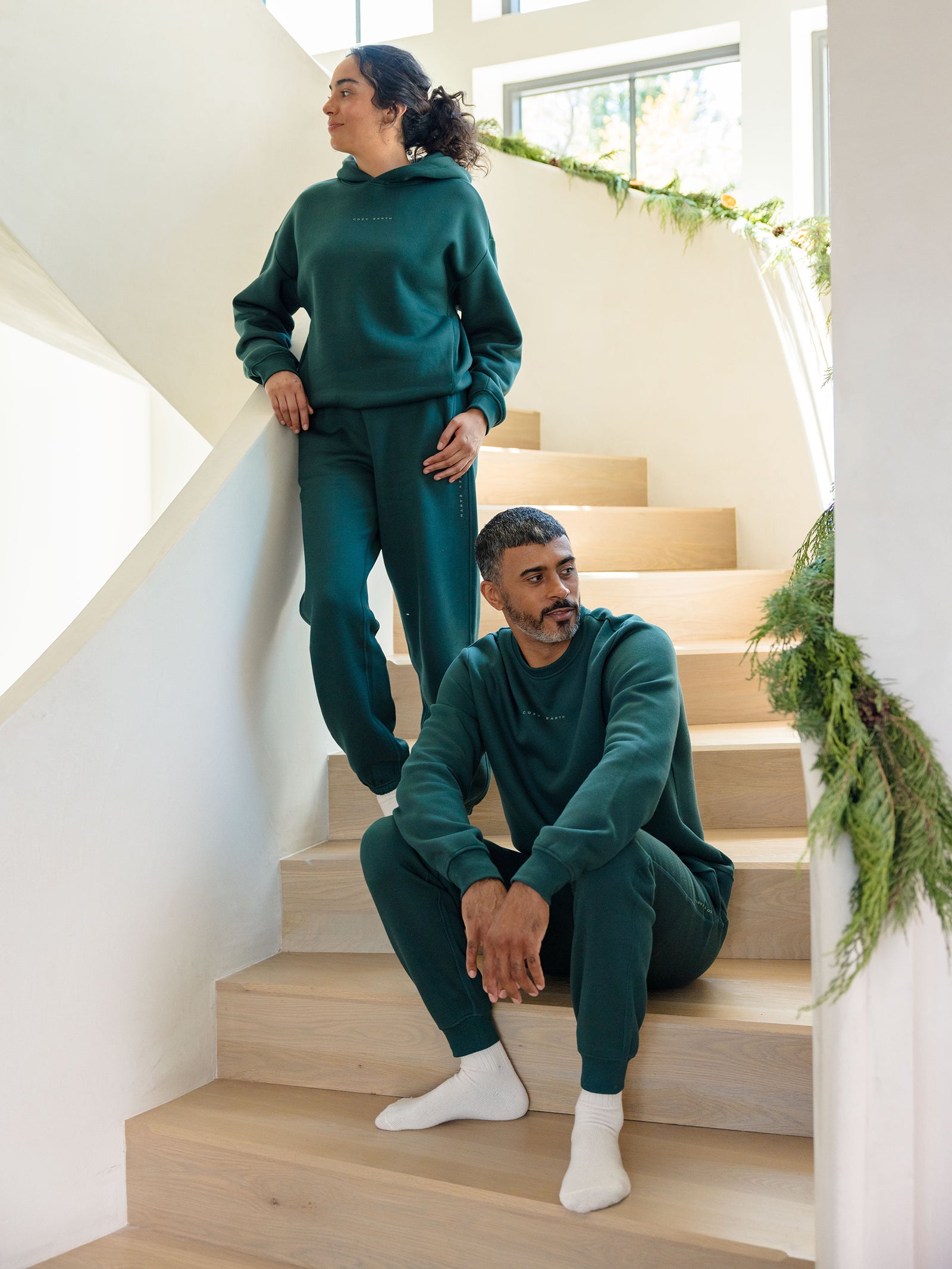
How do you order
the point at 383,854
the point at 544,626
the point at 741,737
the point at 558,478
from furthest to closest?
the point at 558,478, the point at 741,737, the point at 544,626, the point at 383,854

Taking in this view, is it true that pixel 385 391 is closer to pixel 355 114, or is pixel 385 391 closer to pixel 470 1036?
pixel 355 114

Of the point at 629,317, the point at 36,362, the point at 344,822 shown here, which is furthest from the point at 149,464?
the point at 344,822

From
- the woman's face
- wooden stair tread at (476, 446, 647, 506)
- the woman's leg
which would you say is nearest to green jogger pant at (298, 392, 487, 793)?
the woman's leg

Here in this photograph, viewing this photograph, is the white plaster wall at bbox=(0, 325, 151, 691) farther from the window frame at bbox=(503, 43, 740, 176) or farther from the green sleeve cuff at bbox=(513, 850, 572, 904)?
the green sleeve cuff at bbox=(513, 850, 572, 904)

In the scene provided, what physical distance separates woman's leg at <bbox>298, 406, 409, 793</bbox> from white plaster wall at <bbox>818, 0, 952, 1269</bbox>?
105cm

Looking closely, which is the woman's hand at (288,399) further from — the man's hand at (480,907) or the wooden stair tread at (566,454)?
the wooden stair tread at (566,454)

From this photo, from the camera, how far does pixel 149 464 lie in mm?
4578

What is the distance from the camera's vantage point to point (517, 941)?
54.1 inches

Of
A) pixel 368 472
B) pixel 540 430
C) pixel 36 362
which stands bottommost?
pixel 368 472

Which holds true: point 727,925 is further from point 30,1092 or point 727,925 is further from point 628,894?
point 30,1092

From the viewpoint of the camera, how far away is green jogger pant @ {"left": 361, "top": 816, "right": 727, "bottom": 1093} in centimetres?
136

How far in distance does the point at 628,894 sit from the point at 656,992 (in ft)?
1.01

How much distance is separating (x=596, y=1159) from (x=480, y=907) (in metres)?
0.32

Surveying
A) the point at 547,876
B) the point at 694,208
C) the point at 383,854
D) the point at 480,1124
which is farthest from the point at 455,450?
the point at 694,208
